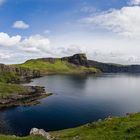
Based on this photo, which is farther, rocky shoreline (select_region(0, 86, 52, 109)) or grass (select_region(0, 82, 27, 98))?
grass (select_region(0, 82, 27, 98))

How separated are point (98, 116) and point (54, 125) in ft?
86.5

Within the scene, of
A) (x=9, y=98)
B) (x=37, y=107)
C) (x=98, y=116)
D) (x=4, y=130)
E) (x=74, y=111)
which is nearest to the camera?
(x=4, y=130)

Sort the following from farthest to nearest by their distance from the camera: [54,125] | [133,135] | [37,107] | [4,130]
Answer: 1. [37,107]
2. [54,125]
3. [4,130]
4. [133,135]

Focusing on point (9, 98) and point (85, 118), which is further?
point (9, 98)

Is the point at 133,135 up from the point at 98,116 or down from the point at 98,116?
up

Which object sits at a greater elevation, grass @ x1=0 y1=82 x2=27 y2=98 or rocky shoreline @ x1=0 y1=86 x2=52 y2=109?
grass @ x1=0 y1=82 x2=27 y2=98

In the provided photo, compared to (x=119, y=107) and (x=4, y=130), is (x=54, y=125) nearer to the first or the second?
(x=4, y=130)

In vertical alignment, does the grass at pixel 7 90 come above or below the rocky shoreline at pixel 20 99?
above

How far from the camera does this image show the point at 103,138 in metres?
Answer: 36.2

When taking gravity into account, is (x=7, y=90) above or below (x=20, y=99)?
above

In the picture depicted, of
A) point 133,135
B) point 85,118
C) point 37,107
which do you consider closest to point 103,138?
point 133,135

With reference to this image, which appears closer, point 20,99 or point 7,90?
point 20,99

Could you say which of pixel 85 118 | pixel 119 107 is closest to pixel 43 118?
pixel 85 118

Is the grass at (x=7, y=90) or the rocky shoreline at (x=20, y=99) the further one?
the grass at (x=7, y=90)
